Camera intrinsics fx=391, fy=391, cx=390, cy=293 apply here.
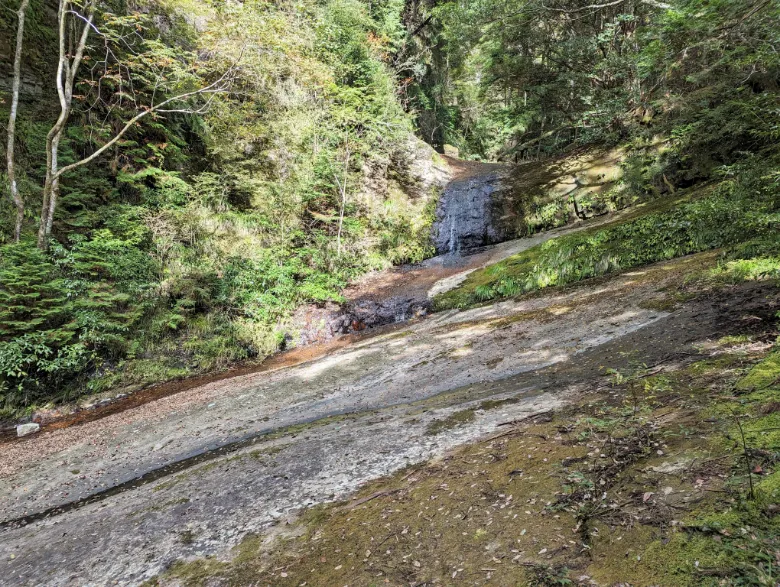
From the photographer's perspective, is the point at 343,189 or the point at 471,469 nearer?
the point at 471,469

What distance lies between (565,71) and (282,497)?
714 inches

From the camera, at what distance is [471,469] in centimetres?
295

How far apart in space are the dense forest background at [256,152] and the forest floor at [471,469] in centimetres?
274

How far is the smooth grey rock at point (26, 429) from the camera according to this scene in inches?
283

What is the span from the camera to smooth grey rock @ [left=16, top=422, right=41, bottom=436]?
23.6 ft

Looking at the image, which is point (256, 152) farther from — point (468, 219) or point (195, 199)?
point (468, 219)

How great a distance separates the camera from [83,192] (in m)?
10.6

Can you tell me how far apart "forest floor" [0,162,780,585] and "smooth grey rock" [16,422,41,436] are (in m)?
0.65

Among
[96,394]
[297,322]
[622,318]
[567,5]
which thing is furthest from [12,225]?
[567,5]

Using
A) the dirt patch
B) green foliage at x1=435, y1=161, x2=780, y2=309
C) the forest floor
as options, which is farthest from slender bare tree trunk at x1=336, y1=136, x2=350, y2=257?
the dirt patch

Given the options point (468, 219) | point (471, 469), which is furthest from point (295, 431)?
point (468, 219)

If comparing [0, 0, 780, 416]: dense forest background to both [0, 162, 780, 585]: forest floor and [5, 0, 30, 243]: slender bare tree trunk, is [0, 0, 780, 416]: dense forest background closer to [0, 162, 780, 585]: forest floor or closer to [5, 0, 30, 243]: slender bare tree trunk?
[5, 0, 30, 243]: slender bare tree trunk

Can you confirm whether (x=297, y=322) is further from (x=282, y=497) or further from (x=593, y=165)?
(x=593, y=165)

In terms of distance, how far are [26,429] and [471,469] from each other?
8584 millimetres
